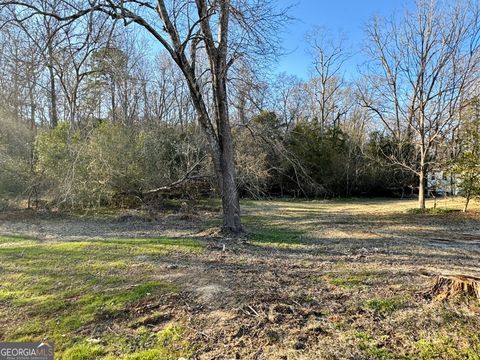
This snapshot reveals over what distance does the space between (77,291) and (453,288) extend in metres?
4.10

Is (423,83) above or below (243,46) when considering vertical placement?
above

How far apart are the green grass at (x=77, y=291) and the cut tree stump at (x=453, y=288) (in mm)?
2547

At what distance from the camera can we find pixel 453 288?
3080 millimetres

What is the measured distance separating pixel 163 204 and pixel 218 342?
11.2m

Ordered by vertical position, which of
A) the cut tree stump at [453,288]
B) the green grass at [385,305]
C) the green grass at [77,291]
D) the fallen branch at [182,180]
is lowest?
the green grass at [77,291]

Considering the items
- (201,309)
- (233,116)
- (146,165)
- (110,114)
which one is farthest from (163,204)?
(201,309)

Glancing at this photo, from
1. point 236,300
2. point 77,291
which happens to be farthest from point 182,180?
point 236,300

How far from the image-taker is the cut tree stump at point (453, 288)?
2.98 meters

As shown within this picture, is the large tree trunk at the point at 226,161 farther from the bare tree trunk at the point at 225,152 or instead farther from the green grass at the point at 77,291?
the green grass at the point at 77,291

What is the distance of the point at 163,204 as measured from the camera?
1331 centimetres

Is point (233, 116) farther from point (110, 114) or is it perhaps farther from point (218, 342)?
point (110, 114)

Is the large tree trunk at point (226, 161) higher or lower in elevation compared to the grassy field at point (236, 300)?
higher

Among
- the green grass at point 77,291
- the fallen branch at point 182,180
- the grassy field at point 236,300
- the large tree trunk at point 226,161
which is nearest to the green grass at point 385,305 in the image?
the grassy field at point 236,300

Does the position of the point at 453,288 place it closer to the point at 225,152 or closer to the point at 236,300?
the point at 236,300
